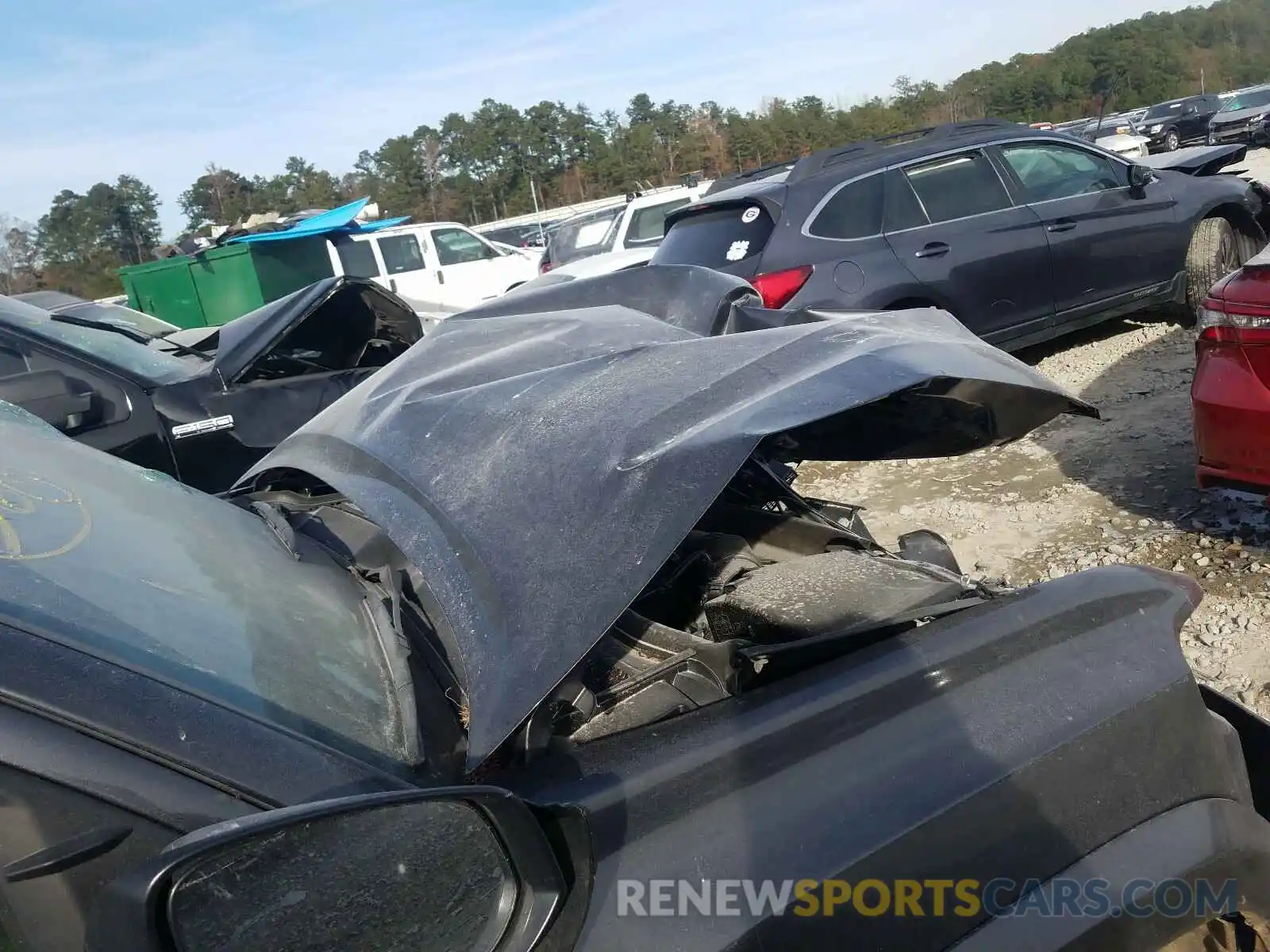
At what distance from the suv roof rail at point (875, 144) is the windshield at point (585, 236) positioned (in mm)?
5633

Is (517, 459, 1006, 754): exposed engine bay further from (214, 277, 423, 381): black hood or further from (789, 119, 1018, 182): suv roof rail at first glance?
(789, 119, 1018, 182): suv roof rail

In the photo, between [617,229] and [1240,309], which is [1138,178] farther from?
[617,229]

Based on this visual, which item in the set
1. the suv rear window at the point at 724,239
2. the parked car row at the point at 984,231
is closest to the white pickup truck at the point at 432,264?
the suv rear window at the point at 724,239

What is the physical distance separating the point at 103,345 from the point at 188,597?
382cm

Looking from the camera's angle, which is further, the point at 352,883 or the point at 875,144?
the point at 875,144

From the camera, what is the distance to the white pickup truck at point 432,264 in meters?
14.2

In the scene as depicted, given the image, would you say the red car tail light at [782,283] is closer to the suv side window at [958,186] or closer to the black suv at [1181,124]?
the suv side window at [958,186]

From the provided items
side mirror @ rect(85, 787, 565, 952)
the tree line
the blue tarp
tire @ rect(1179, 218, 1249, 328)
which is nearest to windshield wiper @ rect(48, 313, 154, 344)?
side mirror @ rect(85, 787, 565, 952)

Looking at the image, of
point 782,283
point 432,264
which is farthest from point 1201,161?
point 432,264

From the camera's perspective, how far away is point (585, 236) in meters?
12.6

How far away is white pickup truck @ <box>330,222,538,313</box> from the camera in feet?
46.7

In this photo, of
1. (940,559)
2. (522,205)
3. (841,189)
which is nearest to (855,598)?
(940,559)

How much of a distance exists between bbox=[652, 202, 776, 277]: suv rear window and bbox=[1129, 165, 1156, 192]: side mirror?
105 inches

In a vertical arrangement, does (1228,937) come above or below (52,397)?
below
